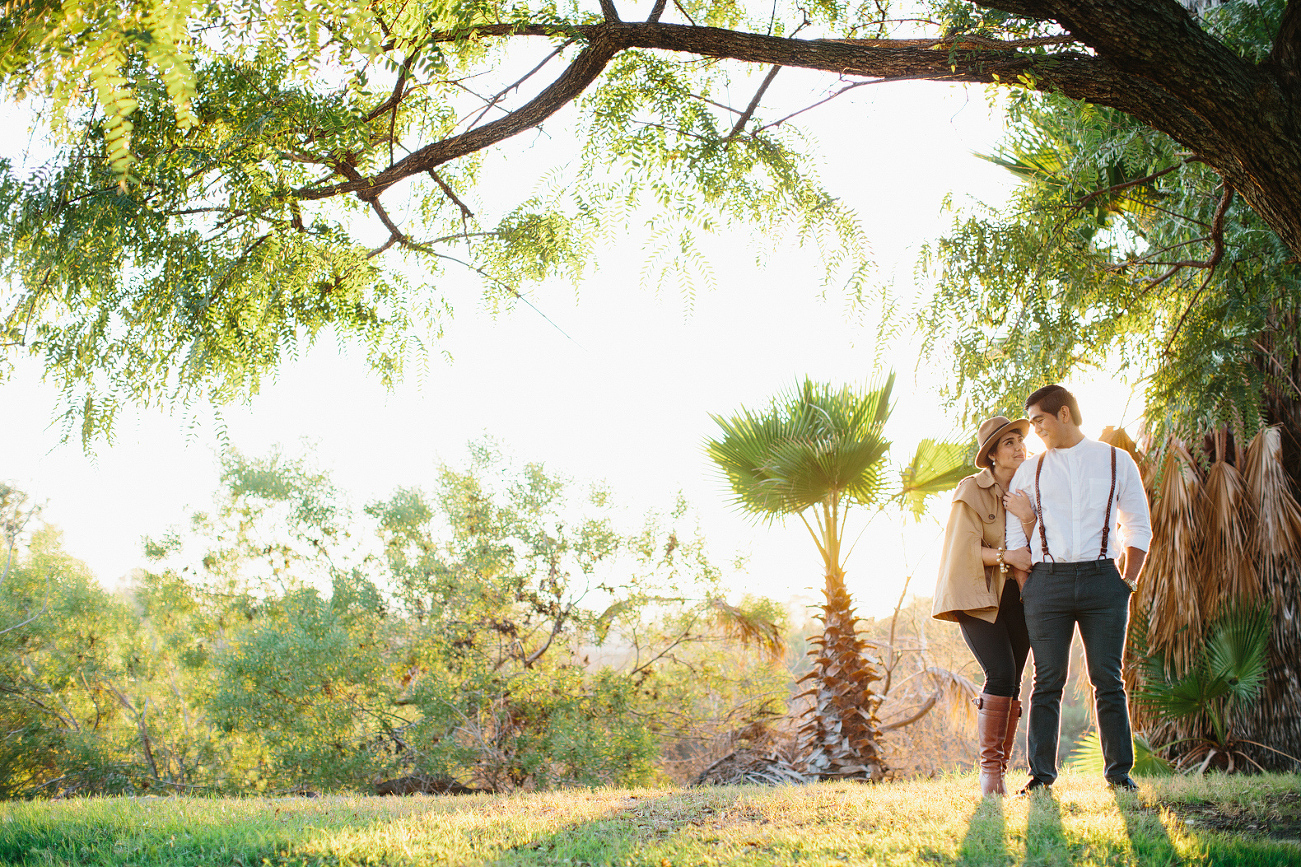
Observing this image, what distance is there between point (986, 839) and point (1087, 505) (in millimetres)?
1540

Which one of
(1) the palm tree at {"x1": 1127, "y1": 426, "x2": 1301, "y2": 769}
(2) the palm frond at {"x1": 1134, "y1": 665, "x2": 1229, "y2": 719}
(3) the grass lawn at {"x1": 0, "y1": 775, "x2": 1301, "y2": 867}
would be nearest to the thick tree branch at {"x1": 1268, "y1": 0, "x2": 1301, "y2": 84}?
(3) the grass lawn at {"x1": 0, "y1": 775, "x2": 1301, "y2": 867}

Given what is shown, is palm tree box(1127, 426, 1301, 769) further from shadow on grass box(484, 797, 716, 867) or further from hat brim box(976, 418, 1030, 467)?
shadow on grass box(484, 797, 716, 867)

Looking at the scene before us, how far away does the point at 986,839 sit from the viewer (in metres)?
3.03

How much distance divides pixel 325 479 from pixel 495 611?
5.86 meters

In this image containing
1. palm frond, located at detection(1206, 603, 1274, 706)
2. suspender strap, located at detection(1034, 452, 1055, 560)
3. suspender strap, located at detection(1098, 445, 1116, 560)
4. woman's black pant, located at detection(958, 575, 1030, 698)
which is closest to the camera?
suspender strap, located at detection(1098, 445, 1116, 560)

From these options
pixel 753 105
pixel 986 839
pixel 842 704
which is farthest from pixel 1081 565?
pixel 842 704

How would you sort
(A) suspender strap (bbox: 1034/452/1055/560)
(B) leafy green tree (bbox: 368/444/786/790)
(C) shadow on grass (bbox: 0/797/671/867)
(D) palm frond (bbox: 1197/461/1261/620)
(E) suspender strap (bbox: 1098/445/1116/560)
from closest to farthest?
(C) shadow on grass (bbox: 0/797/671/867) → (E) suspender strap (bbox: 1098/445/1116/560) → (A) suspender strap (bbox: 1034/452/1055/560) → (D) palm frond (bbox: 1197/461/1261/620) → (B) leafy green tree (bbox: 368/444/786/790)

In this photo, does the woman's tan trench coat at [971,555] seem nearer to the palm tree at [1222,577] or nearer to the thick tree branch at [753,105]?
the thick tree branch at [753,105]

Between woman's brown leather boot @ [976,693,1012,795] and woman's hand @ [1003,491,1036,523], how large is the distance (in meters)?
0.87

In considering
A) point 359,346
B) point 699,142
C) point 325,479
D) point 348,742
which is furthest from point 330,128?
point 325,479

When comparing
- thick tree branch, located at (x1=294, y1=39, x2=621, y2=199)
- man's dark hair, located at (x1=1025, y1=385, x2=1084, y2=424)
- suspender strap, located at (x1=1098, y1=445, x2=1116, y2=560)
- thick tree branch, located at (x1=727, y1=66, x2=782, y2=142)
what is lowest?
suspender strap, located at (x1=1098, y1=445, x2=1116, y2=560)

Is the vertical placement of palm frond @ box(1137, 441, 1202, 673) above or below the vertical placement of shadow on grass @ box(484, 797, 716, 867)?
above

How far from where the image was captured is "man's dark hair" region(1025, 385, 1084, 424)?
156 inches

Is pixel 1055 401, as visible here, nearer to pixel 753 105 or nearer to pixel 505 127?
pixel 753 105
